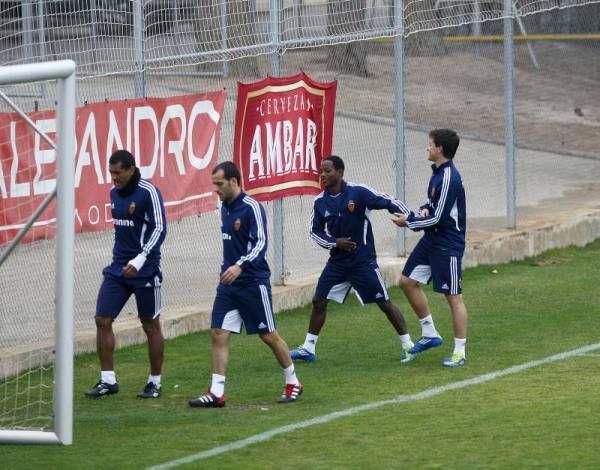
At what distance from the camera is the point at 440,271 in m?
11.3

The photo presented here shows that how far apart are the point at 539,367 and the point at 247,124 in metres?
3.98

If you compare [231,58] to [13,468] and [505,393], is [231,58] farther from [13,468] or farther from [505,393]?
[13,468]

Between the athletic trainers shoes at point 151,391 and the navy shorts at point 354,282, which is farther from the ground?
the navy shorts at point 354,282

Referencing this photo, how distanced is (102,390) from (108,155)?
2205mm

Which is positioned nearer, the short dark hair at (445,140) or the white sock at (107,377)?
the white sock at (107,377)

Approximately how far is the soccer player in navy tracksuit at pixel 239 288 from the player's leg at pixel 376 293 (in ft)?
5.10

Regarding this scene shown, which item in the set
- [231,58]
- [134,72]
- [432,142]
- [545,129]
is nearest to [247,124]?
[231,58]

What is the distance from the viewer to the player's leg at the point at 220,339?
982 cm

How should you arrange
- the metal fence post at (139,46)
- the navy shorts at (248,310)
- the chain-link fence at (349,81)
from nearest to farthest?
the navy shorts at (248,310), the chain-link fence at (349,81), the metal fence post at (139,46)

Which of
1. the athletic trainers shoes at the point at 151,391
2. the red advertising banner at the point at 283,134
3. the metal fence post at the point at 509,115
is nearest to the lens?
the athletic trainers shoes at the point at 151,391

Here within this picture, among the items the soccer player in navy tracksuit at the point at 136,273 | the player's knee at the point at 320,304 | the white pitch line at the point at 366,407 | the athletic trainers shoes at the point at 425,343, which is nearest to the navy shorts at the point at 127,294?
the soccer player in navy tracksuit at the point at 136,273

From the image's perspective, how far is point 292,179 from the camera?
13961 mm

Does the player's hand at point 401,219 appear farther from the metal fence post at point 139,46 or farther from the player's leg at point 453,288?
the metal fence post at point 139,46

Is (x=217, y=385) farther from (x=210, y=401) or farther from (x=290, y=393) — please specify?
(x=290, y=393)
